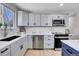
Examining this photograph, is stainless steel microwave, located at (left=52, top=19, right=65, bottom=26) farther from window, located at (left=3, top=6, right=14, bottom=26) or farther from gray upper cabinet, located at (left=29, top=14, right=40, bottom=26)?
window, located at (left=3, top=6, right=14, bottom=26)

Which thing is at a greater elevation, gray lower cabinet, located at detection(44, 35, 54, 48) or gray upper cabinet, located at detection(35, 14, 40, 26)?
gray upper cabinet, located at detection(35, 14, 40, 26)

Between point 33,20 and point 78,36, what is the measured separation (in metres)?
3.27

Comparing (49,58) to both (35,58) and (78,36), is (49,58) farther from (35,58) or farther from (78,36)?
(78,36)

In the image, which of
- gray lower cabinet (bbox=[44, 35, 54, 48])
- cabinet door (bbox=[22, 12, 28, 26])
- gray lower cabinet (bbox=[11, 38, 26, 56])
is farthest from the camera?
cabinet door (bbox=[22, 12, 28, 26])

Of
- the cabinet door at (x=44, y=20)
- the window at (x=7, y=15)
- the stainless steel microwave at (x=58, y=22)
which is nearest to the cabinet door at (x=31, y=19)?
the cabinet door at (x=44, y=20)

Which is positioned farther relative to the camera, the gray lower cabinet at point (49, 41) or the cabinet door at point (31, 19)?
the cabinet door at point (31, 19)

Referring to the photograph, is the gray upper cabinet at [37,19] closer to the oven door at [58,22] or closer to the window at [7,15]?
the oven door at [58,22]

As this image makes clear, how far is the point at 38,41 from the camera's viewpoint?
21.5 ft

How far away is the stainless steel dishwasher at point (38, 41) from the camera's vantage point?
6.54m

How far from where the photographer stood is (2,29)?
3.97 meters

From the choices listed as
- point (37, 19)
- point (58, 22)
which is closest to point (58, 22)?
point (58, 22)

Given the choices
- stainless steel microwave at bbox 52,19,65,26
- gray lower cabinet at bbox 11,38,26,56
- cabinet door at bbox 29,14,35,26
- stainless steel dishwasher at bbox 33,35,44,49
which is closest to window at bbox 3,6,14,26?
gray lower cabinet at bbox 11,38,26,56

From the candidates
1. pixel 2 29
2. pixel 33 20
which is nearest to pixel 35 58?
pixel 2 29

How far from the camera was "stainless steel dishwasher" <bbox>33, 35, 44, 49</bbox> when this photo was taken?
654cm
